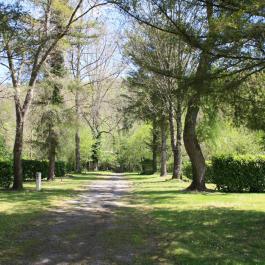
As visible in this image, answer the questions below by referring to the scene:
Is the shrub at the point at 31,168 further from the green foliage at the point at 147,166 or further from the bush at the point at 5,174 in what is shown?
the green foliage at the point at 147,166

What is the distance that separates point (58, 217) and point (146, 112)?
28264mm

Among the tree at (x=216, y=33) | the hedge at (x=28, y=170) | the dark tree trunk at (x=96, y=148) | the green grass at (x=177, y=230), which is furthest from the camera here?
the dark tree trunk at (x=96, y=148)

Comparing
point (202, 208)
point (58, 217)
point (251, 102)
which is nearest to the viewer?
point (251, 102)

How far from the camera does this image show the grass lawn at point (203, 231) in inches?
299

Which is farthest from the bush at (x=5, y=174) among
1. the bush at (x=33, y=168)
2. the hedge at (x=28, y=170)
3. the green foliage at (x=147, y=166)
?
the green foliage at (x=147, y=166)

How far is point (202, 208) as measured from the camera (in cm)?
1444

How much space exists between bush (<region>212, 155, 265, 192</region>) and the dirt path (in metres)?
9.10

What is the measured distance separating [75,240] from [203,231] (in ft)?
9.41

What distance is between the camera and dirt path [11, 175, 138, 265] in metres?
7.53

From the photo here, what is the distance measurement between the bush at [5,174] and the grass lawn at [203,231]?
1059 cm

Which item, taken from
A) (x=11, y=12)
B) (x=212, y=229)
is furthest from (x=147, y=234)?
(x=11, y=12)

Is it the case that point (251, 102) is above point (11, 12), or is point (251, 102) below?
below

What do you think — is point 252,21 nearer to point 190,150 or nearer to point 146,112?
point 190,150

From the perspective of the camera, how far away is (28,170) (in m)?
32.6
